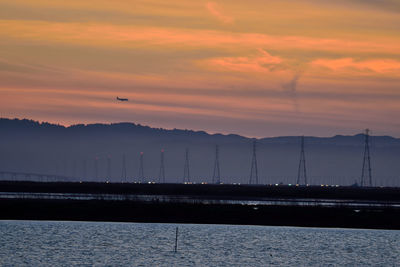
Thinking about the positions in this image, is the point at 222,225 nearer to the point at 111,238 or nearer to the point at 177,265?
the point at 111,238

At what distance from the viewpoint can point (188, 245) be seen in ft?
A: 261

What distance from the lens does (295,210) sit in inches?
4080

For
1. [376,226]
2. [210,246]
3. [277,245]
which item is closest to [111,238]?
[210,246]

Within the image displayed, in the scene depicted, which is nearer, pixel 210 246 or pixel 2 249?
pixel 2 249

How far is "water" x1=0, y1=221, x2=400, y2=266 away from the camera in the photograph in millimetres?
69000

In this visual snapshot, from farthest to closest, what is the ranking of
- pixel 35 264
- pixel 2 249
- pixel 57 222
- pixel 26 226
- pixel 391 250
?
pixel 57 222
pixel 26 226
pixel 391 250
pixel 2 249
pixel 35 264

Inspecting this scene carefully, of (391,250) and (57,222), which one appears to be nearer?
(391,250)

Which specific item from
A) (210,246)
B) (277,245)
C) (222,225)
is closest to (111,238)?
(210,246)

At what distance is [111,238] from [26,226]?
562 inches

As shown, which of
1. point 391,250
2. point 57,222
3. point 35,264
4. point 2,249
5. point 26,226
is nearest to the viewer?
point 35,264

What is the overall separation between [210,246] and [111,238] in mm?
10627

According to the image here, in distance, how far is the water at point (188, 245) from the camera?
69000 mm

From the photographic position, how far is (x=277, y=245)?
81375 millimetres

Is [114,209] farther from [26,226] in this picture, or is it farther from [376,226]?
[376,226]
